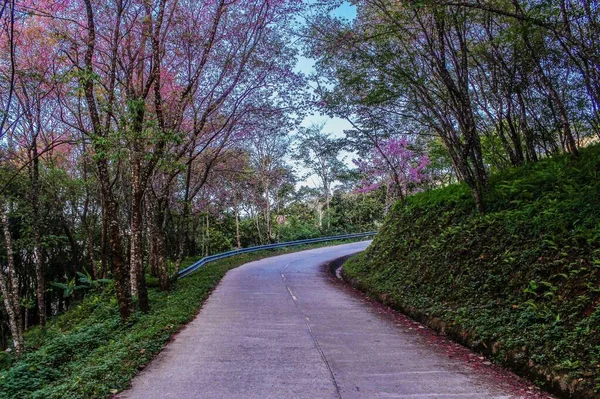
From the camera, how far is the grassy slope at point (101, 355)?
16.3 feet

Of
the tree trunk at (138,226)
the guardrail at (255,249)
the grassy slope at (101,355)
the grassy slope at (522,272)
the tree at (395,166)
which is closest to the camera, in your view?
the grassy slope at (101,355)

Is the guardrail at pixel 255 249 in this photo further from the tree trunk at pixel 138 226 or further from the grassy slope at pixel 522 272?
the grassy slope at pixel 522 272

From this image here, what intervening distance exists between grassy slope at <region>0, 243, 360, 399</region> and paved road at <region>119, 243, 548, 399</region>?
0.96 feet

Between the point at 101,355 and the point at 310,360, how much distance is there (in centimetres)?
346

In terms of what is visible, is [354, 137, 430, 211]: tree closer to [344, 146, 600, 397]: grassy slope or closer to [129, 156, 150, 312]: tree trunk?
[344, 146, 600, 397]: grassy slope

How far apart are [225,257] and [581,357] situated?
67.0 feet

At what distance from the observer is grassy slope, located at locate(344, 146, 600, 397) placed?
512 centimetres

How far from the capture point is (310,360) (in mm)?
5734

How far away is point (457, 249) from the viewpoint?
9438 millimetres

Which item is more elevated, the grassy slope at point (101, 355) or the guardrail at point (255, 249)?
the guardrail at point (255, 249)

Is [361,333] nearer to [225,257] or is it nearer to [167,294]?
[167,294]

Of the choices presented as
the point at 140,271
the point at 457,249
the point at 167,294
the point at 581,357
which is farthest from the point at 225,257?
the point at 581,357

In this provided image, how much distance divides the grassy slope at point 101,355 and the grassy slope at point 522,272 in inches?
204

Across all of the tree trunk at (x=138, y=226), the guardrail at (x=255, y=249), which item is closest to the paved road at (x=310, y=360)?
the tree trunk at (x=138, y=226)
